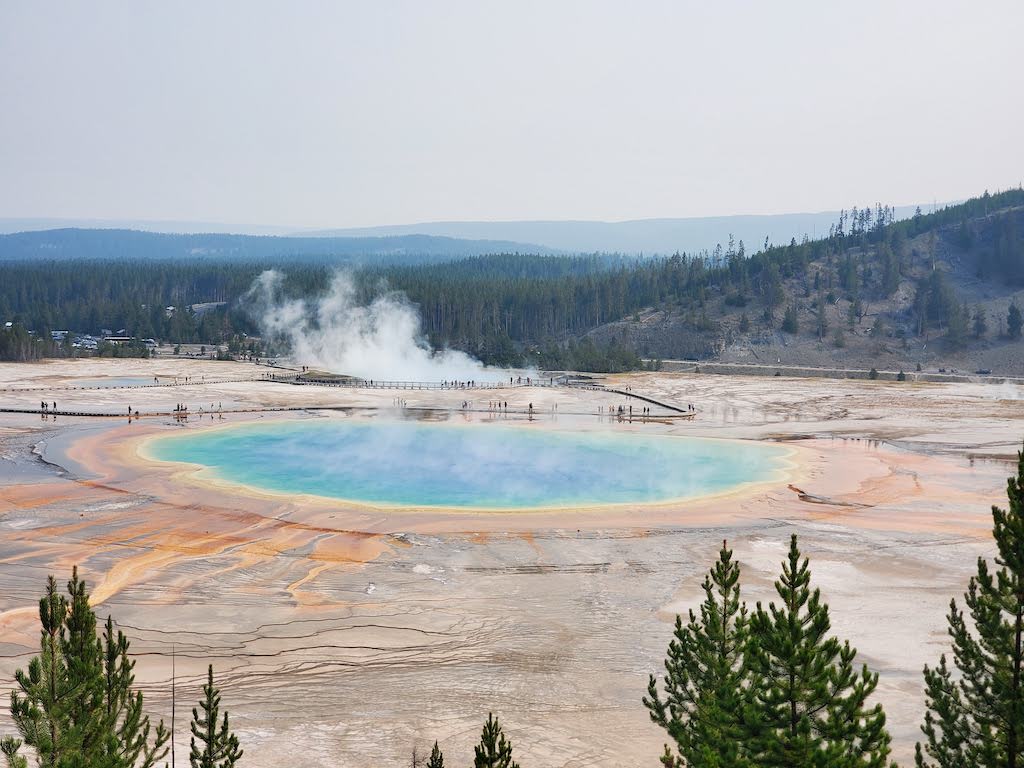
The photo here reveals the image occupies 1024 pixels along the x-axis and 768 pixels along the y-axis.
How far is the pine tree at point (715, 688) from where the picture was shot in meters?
11.2

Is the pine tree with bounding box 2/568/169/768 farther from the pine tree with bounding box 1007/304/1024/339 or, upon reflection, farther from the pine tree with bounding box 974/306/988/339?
the pine tree with bounding box 974/306/988/339

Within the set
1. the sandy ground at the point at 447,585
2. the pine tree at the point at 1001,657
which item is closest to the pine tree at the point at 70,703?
the sandy ground at the point at 447,585

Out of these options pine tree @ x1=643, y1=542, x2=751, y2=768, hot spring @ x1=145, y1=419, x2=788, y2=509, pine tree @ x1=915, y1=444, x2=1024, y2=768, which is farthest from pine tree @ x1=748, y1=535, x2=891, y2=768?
hot spring @ x1=145, y1=419, x2=788, y2=509

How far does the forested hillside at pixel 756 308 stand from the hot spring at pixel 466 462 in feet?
147

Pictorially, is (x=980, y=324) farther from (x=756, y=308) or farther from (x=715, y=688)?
(x=715, y=688)

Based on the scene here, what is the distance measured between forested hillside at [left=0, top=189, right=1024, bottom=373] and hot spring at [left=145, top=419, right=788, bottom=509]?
147 feet

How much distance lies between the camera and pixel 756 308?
119 meters

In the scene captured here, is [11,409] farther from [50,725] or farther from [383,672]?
[50,725]

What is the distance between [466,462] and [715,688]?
118 feet

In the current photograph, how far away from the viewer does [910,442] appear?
54781 millimetres

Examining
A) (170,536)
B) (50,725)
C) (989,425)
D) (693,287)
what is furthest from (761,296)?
(50,725)

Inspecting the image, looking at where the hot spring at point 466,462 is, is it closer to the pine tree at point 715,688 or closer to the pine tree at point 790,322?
the pine tree at point 715,688

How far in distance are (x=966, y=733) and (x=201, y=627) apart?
1755 centimetres

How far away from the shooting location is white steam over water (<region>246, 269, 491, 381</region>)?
98.9m
